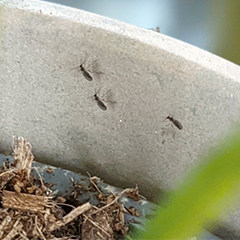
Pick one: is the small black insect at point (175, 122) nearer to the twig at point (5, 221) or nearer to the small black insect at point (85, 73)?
the small black insect at point (85, 73)

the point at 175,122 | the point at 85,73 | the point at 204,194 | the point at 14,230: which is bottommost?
the point at 204,194

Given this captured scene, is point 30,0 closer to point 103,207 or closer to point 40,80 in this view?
point 40,80

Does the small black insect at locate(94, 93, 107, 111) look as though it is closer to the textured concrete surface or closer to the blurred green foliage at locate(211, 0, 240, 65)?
the textured concrete surface

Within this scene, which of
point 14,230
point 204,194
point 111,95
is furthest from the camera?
point 111,95

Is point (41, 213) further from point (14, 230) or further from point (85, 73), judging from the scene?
point (85, 73)

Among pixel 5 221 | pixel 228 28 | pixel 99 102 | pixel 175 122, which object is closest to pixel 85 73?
pixel 99 102

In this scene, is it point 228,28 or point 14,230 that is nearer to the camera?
point 228,28
